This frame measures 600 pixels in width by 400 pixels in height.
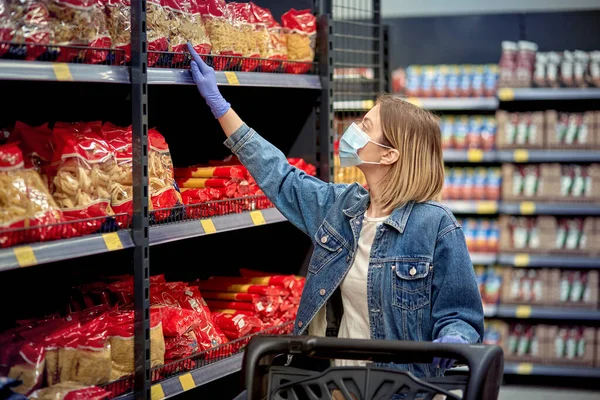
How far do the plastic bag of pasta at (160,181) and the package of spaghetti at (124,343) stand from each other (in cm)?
30

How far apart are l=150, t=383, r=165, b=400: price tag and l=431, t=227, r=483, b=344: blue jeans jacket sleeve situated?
2.57 ft

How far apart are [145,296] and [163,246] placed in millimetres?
814

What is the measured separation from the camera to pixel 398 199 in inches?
93.8

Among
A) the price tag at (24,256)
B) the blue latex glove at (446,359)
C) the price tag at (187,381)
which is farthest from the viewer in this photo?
the price tag at (187,381)

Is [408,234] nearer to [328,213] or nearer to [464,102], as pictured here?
[328,213]

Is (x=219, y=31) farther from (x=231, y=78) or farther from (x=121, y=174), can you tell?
(x=121, y=174)

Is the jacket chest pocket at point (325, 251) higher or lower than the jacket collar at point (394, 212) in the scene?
lower

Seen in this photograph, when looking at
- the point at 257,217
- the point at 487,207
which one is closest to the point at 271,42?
the point at 257,217

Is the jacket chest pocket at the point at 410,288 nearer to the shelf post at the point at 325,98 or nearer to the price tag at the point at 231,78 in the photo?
the price tag at the point at 231,78

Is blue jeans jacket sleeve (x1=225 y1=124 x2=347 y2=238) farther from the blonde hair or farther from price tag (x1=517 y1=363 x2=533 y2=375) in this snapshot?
price tag (x1=517 y1=363 x2=533 y2=375)

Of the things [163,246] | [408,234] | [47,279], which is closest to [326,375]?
[408,234]

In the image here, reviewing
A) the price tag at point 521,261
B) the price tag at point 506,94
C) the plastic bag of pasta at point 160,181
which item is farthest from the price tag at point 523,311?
the plastic bag of pasta at point 160,181

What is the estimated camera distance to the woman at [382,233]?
231cm

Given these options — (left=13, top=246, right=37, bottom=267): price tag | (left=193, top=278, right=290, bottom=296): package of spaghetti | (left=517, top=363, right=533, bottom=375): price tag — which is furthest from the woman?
(left=517, top=363, right=533, bottom=375): price tag
